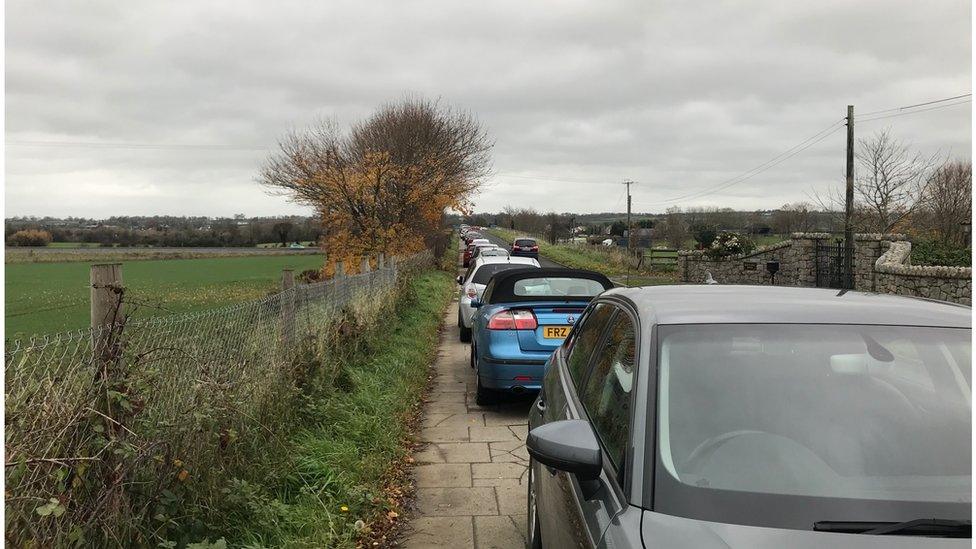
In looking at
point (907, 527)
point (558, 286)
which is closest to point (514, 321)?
point (558, 286)

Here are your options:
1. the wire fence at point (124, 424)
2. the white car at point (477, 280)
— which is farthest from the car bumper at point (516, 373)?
the white car at point (477, 280)

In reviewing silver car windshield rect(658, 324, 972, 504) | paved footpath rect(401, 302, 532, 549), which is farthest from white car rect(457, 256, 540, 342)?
silver car windshield rect(658, 324, 972, 504)

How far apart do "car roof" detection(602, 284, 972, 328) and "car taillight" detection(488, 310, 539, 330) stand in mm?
4021

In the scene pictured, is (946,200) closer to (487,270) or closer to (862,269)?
(862,269)

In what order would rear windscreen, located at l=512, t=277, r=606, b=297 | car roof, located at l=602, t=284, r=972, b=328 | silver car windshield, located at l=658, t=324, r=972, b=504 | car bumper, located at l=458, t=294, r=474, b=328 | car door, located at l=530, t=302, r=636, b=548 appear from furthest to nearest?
1. car bumper, located at l=458, t=294, r=474, b=328
2. rear windscreen, located at l=512, t=277, r=606, b=297
3. car roof, located at l=602, t=284, r=972, b=328
4. car door, located at l=530, t=302, r=636, b=548
5. silver car windshield, located at l=658, t=324, r=972, b=504

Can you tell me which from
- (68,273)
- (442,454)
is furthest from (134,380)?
(68,273)

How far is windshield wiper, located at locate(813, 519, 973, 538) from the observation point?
6.01ft

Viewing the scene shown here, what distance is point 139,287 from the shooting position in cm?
3775

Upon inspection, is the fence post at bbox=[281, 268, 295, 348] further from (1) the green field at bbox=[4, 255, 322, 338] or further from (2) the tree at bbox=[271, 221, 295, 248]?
(2) the tree at bbox=[271, 221, 295, 248]

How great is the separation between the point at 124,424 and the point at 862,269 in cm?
2122

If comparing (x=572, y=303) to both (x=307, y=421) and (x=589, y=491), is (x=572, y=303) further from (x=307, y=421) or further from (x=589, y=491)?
(x=589, y=491)

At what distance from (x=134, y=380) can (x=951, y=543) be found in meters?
3.19

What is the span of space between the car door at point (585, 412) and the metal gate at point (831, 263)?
21274mm

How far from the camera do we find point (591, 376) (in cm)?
324
